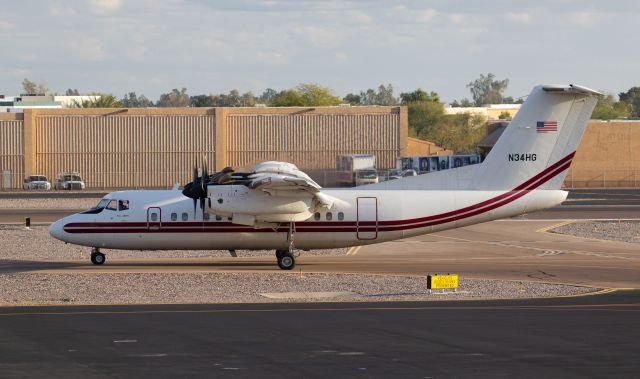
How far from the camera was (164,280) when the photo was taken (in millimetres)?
33844

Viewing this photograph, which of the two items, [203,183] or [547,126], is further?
[547,126]

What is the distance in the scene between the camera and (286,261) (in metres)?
37.2

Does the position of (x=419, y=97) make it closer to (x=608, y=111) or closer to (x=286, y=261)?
(x=608, y=111)

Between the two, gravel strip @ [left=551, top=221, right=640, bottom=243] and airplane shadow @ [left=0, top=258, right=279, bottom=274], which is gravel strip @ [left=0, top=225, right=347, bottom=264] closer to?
airplane shadow @ [left=0, top=258, right=279, bottom=274]

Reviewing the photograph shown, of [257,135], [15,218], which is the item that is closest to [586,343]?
[15,218]

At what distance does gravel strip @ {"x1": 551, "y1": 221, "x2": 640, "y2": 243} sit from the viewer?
A: 162ft

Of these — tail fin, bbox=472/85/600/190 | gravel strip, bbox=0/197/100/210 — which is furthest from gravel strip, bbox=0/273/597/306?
gravel strip, bbox=0/197/100/210

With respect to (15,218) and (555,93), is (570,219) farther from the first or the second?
(15,218)

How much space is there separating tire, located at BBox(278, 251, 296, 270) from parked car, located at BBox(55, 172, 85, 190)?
62.7m

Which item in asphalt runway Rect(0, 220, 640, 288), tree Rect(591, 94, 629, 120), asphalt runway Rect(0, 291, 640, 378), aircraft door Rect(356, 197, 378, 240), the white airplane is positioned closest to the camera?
asphalt runway Rect(0, 291, 640, 378)

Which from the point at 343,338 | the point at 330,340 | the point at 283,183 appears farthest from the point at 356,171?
the point at 330,340

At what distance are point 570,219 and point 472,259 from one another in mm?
21154

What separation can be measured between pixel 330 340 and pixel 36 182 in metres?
80.0

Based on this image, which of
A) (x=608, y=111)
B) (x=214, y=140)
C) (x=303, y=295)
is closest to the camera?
(x=303, y=295)
